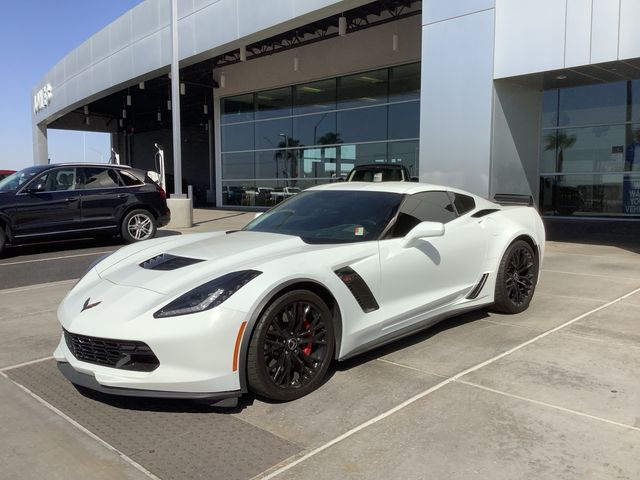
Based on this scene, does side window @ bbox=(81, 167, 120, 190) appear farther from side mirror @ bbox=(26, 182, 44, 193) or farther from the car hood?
the car hood

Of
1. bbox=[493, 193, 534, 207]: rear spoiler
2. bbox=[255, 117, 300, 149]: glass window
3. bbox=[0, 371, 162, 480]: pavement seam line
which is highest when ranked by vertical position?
bbox=[255, 117, 300, 149]: glass window

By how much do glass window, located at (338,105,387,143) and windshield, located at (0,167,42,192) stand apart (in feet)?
38.4

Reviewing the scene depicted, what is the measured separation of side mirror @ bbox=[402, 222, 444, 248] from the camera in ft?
13.5

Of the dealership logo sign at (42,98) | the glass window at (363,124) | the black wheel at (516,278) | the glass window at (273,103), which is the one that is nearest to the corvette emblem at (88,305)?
the black wheel at (516,278)

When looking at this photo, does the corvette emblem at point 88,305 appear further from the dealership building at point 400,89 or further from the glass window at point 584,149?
the glass window at point 584,149

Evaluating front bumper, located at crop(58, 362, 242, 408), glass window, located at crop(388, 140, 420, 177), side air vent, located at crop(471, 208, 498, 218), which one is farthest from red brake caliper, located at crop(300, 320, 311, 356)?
glass window, located at crop(388, 140, 420, 177)

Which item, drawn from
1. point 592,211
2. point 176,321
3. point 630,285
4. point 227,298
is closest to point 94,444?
point 176,321

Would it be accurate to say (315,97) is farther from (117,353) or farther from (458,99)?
(117,353)

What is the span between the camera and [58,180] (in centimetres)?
1023

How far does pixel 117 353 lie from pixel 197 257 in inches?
34.5

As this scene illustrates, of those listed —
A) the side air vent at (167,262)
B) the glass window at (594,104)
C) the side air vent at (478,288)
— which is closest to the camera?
the side air vent at (167,262)

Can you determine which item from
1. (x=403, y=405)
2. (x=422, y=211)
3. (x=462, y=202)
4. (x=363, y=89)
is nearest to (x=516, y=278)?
(x=462, y=202)

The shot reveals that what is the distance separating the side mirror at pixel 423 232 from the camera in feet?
13.5

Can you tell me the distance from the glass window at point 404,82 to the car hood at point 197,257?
14421 millimetres
